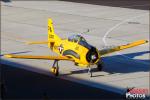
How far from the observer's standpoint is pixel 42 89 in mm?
23656

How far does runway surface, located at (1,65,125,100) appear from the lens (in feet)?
74.0

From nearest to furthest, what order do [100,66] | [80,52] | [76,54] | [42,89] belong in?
[42,89]
[80,52]
[76,54]
[100,66]

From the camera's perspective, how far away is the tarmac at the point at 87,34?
26.1 metres

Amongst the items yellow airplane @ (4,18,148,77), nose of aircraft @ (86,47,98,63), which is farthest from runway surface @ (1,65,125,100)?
nose of aircraft @ (86,47,98,63)

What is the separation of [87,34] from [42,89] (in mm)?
15147

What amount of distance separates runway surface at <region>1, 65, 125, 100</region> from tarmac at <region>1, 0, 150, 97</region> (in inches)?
31.2

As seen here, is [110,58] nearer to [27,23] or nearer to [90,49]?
[90,49]

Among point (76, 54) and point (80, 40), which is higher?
point (80, 40)

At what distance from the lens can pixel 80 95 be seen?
22844mm

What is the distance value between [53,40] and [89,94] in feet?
21.9

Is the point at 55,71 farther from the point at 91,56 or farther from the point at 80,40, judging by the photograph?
the point at 91,56

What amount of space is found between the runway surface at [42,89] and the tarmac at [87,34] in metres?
0.79

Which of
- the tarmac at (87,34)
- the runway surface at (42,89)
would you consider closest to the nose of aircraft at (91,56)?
the tarmac at (87,34)

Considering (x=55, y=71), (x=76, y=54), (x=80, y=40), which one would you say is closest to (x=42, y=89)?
(x=55, y=71)
